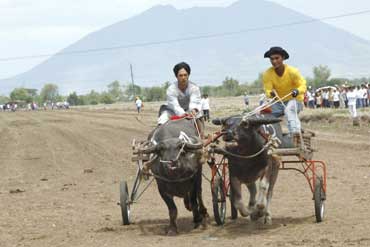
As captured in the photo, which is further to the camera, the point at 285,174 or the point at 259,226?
the point at 285,174

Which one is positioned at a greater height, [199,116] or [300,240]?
[199,116]

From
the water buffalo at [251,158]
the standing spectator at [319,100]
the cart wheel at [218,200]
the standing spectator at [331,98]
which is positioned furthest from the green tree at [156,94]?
the water buffalo at [251,158]

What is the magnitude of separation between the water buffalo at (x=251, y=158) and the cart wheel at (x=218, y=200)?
0.86ft

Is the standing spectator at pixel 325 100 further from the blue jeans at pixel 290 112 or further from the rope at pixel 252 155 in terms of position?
the rope at pixel 252 155

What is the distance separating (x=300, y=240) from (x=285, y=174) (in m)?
9.58

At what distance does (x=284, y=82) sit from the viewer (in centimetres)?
1329

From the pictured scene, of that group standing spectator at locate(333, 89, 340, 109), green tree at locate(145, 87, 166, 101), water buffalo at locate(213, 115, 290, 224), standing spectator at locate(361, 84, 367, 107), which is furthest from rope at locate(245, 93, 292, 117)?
green tree at locate(145, 87, 166, 101)

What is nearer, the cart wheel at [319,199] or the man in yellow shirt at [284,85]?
the cart wheel at [319,199]

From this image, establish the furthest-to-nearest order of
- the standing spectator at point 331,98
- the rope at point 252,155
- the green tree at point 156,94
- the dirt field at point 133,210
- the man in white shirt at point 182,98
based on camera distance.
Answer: the green tree at point 156,94 → the standing spectator at point 331,98 → the man in white shirt at point 182,98 → the rope at point 252,155 → the dirt field at point 133,210

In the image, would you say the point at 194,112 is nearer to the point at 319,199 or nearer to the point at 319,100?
the point at 319,199

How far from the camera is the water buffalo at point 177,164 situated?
12109 mm

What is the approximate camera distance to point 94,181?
21.0 metres

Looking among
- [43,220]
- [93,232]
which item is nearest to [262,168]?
[93,232]

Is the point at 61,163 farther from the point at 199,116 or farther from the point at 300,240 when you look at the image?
the point at 300,240
